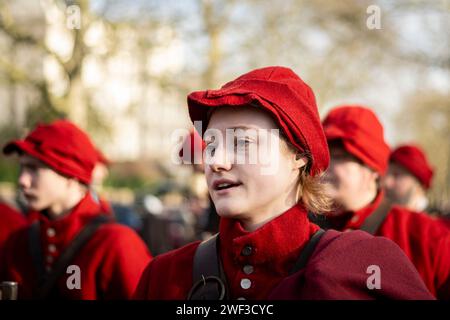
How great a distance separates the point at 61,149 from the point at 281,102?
7.79 feet

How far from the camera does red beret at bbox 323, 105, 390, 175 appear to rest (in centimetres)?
445

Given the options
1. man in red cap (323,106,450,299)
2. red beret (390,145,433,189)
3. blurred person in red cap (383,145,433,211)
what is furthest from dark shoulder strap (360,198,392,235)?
red beret (390,145,433,189)

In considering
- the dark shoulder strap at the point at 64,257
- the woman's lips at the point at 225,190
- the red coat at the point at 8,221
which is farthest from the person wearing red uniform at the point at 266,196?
the red coat at the point at 8,221

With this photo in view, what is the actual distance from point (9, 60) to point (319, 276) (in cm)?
1179

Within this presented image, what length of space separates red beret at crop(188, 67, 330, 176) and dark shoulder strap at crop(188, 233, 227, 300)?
458mm

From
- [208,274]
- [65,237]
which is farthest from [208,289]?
[65,237]

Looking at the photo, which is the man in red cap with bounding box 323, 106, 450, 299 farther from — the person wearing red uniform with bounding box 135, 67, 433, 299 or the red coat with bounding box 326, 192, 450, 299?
the person wearing red uniform with bounding box 135, 67, 433, 299

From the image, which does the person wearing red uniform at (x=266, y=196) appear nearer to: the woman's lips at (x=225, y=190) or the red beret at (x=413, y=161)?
the woman's lips at (x=225, y=190)

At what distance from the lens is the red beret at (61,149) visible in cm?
464

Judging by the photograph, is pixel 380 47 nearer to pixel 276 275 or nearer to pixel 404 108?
pixel 276 275

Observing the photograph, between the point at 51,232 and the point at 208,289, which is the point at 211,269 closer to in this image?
the point at 208,289

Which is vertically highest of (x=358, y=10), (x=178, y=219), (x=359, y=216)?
(x=358, y=10)
